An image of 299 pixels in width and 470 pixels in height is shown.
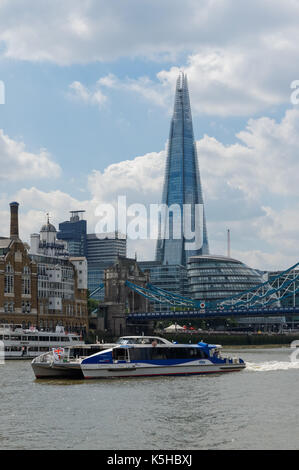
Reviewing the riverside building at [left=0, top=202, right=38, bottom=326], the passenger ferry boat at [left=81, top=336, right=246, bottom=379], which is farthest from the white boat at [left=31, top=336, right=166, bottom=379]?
the riverside building at [left=0, top=202, right=38, bottom=326]

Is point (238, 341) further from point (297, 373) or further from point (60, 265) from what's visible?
point (297, 373)

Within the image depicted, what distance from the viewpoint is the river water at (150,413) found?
3512 cm

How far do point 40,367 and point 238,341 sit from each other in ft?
380

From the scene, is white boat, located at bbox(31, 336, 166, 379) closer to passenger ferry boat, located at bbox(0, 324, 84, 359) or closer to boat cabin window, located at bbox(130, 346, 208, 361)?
boat cabin window, located at bbox(130, 346, 208, 361)

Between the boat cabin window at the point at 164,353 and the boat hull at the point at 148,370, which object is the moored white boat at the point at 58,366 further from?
the boat cabin window at the point at 164,353

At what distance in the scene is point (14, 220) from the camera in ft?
426

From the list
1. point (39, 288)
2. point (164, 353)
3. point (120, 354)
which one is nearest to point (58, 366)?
point (120, 354)

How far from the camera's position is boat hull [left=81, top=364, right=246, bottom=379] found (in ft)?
210

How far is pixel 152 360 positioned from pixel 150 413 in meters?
24.3

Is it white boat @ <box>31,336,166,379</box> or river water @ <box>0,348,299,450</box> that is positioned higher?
white boat @ <box>31,336,166,379</box>

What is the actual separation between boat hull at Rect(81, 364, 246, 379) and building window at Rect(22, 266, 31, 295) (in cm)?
6277

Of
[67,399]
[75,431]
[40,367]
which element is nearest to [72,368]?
[40,367]

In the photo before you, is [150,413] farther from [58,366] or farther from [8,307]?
[8,307]

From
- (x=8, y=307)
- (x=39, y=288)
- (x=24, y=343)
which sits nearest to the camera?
(x=24, y=343)
